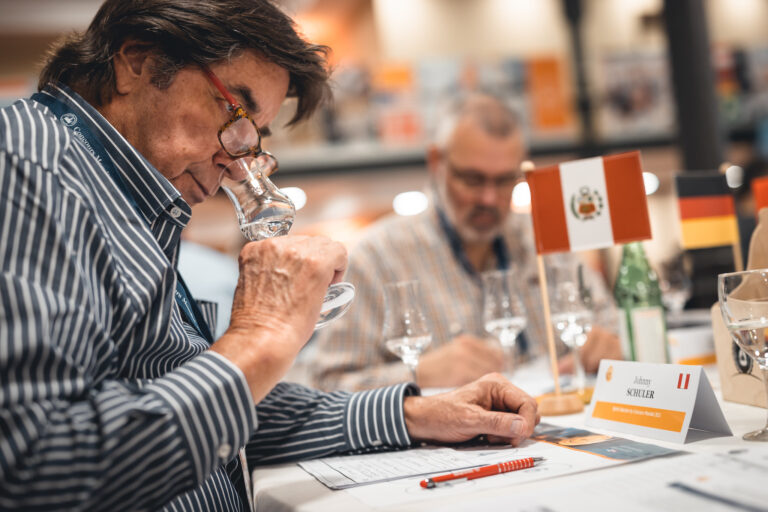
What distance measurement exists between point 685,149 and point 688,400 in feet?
8.29

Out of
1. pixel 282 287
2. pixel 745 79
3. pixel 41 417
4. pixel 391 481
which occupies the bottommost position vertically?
pixel 391 481

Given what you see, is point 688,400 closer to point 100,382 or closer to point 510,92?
point 100,382

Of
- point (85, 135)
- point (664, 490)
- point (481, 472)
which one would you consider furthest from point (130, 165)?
point (664, 490)

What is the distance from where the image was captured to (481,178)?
9.14ft

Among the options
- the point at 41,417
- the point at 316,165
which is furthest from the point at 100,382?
the point at 316,165

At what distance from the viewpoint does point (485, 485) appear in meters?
0.92

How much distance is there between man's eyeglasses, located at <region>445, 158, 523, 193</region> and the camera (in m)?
2.78

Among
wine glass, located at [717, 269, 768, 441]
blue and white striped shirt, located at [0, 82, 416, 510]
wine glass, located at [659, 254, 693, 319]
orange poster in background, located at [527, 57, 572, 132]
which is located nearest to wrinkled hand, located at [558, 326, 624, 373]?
wine glass, located at [659, 254, 693, 319]

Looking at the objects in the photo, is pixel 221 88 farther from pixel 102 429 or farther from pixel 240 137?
pixel 102 429

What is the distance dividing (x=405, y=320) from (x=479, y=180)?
1.43 meters

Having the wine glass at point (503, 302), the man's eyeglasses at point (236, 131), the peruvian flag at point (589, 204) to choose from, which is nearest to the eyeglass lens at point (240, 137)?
the man's eyeglasses at point (236, 131)

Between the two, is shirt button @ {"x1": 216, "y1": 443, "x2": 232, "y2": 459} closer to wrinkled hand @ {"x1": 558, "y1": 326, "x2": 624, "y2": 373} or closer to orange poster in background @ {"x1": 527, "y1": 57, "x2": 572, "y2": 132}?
wrinkled hand @ {"x1": 558, "y1": 326, "x2": 624, "y2": 373}

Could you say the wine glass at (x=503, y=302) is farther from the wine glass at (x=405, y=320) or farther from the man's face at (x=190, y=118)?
the man's face at (x=190, y=118)

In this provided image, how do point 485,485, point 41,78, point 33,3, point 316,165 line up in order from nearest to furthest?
point 485,485 < point 41,78 < point 33,3 < point 316,165
